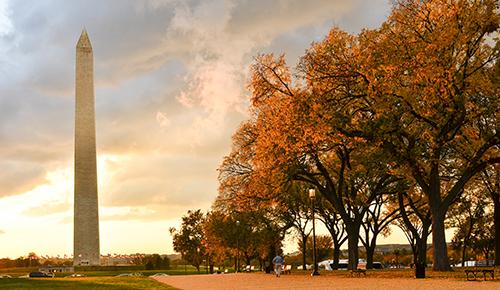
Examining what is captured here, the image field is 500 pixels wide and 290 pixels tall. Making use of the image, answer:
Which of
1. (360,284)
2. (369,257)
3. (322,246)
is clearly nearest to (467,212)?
(369,257)

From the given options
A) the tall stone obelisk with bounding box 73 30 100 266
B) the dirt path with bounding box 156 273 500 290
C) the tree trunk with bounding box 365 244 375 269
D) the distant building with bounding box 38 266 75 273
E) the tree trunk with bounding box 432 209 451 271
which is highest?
the tall stone obelisk with bounding box 73 30 100 266

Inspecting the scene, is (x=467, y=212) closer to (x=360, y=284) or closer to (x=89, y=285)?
(x=360, y=284)

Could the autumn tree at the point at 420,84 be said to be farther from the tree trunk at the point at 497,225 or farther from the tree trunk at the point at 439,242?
the tree trunk at the point at 497,225

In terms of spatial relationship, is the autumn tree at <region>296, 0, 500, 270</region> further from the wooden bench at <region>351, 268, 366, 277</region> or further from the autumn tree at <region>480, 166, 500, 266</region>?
the autumn tree at <region>480, 166, 500, 266</region>

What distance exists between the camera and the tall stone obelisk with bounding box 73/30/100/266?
70500mm

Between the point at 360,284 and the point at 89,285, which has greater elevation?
the point at 360,284

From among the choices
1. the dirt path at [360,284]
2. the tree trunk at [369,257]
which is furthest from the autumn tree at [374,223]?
the dirt path at [360,284]

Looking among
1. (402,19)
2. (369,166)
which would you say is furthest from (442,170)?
(402,19)

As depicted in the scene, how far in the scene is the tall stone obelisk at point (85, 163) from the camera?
7050cm

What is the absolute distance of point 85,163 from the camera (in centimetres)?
7062

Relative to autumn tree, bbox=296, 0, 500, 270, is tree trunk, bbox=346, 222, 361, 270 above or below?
below

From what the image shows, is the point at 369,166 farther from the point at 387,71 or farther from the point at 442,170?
the point at 387,71

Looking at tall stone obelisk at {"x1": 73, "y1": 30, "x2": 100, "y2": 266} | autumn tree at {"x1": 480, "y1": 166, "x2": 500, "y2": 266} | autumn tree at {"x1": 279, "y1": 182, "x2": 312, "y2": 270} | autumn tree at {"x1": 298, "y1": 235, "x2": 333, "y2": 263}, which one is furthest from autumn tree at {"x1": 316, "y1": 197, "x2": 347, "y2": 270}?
autumn tree at {"x1": 298, "y1": 235, "x2": 333, "y2": 263}

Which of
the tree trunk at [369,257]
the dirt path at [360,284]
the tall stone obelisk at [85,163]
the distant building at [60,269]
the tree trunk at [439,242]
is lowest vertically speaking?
the distant building at [60,269]
